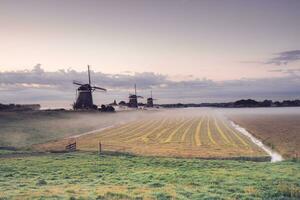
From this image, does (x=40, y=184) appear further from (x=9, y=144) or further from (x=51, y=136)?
(x=51, y=136)

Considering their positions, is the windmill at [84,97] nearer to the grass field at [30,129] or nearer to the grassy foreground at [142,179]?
the grass field at [30,129]

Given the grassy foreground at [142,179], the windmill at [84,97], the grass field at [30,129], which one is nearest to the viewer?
the grassy foreground at [142,179]

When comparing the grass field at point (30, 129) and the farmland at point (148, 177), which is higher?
the grass field at point (30, 129)

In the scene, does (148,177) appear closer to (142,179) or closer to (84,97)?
(142,179)

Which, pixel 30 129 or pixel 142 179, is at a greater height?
pixel 30 129

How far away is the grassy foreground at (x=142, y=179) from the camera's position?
67.8 feet

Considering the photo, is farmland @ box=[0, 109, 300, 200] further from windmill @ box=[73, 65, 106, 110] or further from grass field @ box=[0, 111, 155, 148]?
windmill @ box=[73, 65, 106, 110]

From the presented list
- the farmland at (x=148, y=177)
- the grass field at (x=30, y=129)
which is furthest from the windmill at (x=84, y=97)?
the farmland at (x=148, y=177)

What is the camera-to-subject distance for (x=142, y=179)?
26.1 m

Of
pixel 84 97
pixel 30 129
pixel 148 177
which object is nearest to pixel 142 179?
pixel 148 177

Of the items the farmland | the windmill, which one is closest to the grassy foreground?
the farmland

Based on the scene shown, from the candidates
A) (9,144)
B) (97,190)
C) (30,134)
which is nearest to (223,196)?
(97,190)

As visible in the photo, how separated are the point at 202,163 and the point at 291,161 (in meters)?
8.49

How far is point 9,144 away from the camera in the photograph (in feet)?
179
